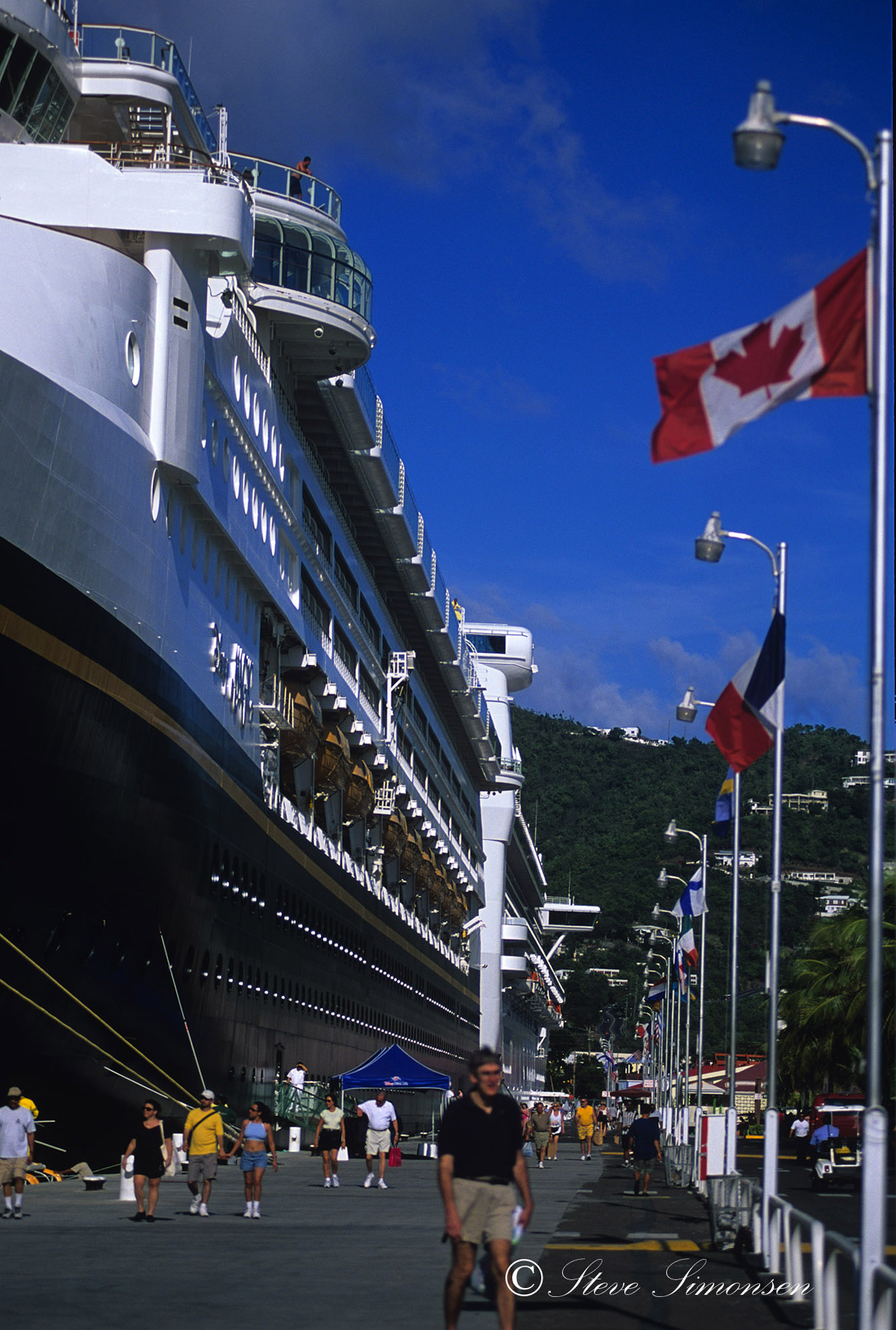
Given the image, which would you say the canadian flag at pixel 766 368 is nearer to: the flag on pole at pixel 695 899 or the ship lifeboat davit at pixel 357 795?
the flag on pole at pixel 695 899

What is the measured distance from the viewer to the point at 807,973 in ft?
225

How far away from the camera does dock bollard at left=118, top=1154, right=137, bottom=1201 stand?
852 inches

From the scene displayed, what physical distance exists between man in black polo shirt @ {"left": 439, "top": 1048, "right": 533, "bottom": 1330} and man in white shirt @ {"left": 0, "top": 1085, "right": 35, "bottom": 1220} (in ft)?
31.9

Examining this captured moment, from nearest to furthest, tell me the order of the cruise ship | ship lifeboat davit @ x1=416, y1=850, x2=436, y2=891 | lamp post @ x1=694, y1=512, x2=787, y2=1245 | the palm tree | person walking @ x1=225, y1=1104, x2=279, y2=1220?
lamp post @ x1=694, y1=512, x2=787, y2=1245 → person walking @ x1=225, y1=1104, x2=279, y2=1220 → the cruise ship → the palm tree → ship lifeboat davit @ x1=416, y1=850, x2=436, y2=891

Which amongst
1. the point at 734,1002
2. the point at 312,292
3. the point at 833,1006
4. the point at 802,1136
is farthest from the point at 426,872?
the point at 734,1002

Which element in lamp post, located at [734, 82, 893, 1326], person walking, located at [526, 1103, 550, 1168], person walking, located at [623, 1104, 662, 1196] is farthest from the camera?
person walking, located at [526, 1103, 550, 1168]

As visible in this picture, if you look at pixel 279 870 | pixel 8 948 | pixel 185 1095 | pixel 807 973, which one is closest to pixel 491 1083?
pixel 8 948

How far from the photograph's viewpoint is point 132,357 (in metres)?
26.1

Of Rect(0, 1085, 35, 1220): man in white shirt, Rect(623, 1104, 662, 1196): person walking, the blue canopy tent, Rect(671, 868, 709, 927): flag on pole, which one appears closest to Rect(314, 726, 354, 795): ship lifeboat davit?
the blue canopy tent

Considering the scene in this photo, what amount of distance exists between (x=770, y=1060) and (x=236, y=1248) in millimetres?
6183

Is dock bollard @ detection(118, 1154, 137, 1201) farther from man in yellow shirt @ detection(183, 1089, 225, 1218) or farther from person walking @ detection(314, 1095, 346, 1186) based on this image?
person walking @ detection(314, 1095, 346, 1186)

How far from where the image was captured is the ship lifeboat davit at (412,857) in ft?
213

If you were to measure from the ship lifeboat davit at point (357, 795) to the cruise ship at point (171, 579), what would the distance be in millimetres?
171

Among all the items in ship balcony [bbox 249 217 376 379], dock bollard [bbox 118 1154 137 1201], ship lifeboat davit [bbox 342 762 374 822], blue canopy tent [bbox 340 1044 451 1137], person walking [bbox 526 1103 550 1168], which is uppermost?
ship balcony [bbox 249 217 376 379]
